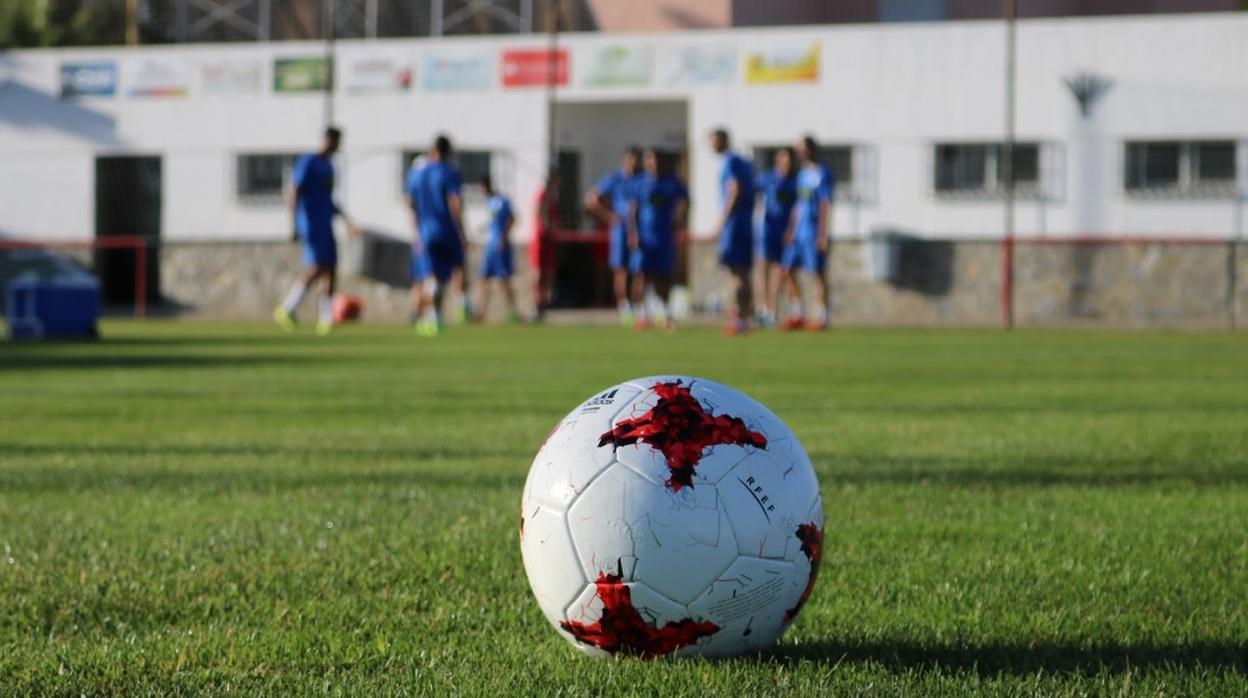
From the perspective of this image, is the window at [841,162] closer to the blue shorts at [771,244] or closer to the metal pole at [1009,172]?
the metal pole at [1009,172]

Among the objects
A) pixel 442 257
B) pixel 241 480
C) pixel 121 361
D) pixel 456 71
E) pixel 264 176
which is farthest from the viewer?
pixel 264 176

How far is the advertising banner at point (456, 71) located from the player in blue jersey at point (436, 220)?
1008cm

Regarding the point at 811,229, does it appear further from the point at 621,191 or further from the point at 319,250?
the point at 319,250

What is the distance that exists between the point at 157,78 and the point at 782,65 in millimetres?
12137

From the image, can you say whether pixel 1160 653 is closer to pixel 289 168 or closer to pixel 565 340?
pixel 565 340

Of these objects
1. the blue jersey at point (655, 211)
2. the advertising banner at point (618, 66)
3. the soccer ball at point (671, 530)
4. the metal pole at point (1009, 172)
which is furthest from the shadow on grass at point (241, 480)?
the advertising banner at point (618, 66)

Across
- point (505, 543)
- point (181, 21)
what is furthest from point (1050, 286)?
point (505, 543)

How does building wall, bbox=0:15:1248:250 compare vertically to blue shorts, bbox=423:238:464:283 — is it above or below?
above

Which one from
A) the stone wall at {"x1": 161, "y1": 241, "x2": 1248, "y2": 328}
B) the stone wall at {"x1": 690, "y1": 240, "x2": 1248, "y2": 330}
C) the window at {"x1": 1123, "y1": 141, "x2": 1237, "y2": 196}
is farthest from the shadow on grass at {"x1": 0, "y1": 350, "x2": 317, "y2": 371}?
the window at {"x1": 1123, "y1": 141, "x2": 1237, "y2": 196}

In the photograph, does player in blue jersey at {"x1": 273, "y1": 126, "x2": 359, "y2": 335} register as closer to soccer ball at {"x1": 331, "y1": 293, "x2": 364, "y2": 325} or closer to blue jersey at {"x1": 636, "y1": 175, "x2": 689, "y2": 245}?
blue jersey at {"x1": 636, "y1": 175, "x2": 689, "y2": 245}

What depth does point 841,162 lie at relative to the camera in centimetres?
3088

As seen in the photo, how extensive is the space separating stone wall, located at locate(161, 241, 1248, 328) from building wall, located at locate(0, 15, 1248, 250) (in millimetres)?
776

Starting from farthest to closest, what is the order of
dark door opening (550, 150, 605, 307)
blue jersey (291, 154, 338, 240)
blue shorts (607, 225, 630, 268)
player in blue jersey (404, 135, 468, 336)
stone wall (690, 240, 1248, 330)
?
1. dark door opening (550, 150, 605, 307)
2. stone wall (690, 240, 1248, 330)
3. blue shorts (607, 225, 630, 268)
4. player in blue jersey (404, 135, 468, 336)
5. blue jersey (291, 154, 338, 240)

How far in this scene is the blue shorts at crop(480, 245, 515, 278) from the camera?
1038 inches
